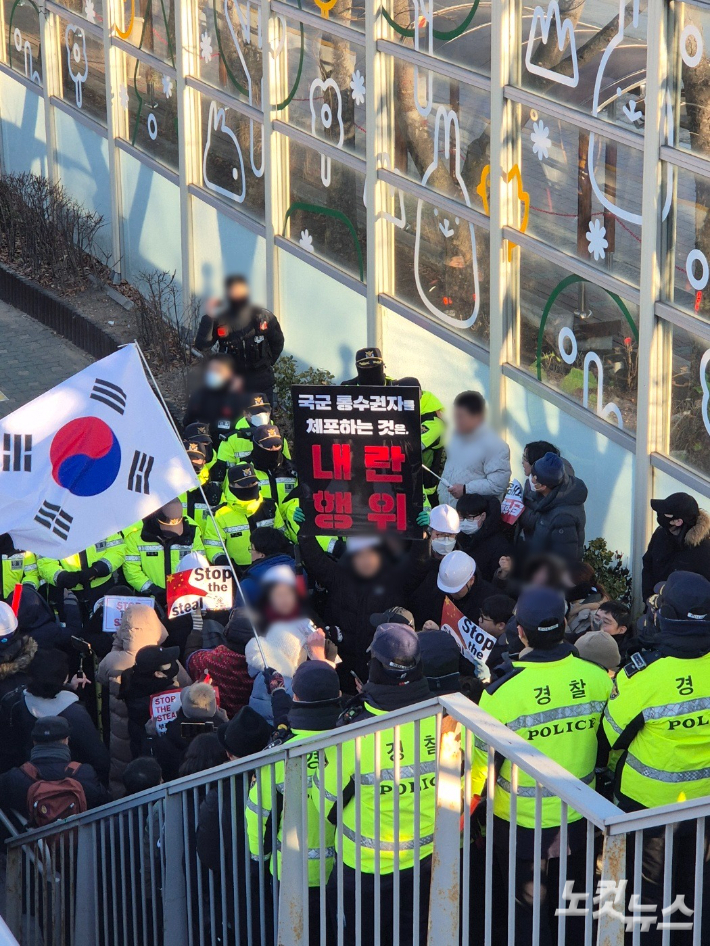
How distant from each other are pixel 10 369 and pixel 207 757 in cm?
1006

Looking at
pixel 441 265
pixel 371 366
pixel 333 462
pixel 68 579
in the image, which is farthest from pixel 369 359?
pixel 68 579

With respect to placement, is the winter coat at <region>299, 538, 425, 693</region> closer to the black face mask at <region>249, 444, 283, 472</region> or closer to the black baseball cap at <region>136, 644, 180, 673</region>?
the black baseball cap at <region>136, 644, 180, 673</region>

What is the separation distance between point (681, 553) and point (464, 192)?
4235 mm

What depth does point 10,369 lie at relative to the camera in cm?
1530

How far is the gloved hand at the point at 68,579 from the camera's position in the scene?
28.2 feet

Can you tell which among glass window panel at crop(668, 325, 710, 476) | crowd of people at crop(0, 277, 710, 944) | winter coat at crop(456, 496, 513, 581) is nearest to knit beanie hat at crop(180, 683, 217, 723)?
crowd of people at crop(0, 277, 710, 944)

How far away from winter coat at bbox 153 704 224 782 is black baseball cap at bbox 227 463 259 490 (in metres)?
2.30

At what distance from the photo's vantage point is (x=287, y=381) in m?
13.2

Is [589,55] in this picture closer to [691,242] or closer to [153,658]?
[691,242]

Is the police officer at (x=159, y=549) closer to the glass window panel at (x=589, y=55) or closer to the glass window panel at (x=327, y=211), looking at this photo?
the glass window panel at (x=589, y=55)

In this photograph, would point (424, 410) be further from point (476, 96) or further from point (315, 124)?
point (315, 124)

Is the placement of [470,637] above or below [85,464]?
below

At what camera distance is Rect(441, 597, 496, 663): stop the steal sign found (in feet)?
22.2

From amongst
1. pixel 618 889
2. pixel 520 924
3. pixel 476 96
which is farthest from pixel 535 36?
pixel 618 889
